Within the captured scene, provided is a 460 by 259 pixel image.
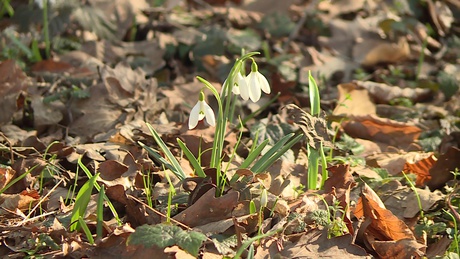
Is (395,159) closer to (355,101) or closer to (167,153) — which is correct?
(355,101)

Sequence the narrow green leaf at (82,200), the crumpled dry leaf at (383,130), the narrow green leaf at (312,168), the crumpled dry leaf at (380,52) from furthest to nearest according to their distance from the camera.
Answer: the crumpled dry leaf at (380,52), the crumpled dry leaf at (383,130), the narrow green leaf at (312,168), the narrow green leaf at (82,200)

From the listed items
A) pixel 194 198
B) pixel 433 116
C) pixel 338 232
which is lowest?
pixel 433 116

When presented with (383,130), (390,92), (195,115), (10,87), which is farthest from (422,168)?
(10,87)

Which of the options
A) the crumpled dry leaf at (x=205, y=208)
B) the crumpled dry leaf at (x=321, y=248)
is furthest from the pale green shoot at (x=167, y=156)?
the crumpled dry leaf at (x=321, y=248)

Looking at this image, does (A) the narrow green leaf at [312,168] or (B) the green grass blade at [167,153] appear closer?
(B) the green grass blade at [167,153]

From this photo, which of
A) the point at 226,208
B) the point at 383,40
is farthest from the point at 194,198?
the point at 383,40

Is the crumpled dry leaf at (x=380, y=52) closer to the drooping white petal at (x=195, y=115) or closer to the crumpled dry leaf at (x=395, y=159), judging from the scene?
the crumpled dry leaf at (x=395, y=159)

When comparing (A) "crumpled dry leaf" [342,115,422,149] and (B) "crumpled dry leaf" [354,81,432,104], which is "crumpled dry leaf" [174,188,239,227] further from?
(B) "crumpled dry leaf" [354,81,432,104]

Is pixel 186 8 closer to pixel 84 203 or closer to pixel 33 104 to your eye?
pixel 33 104
